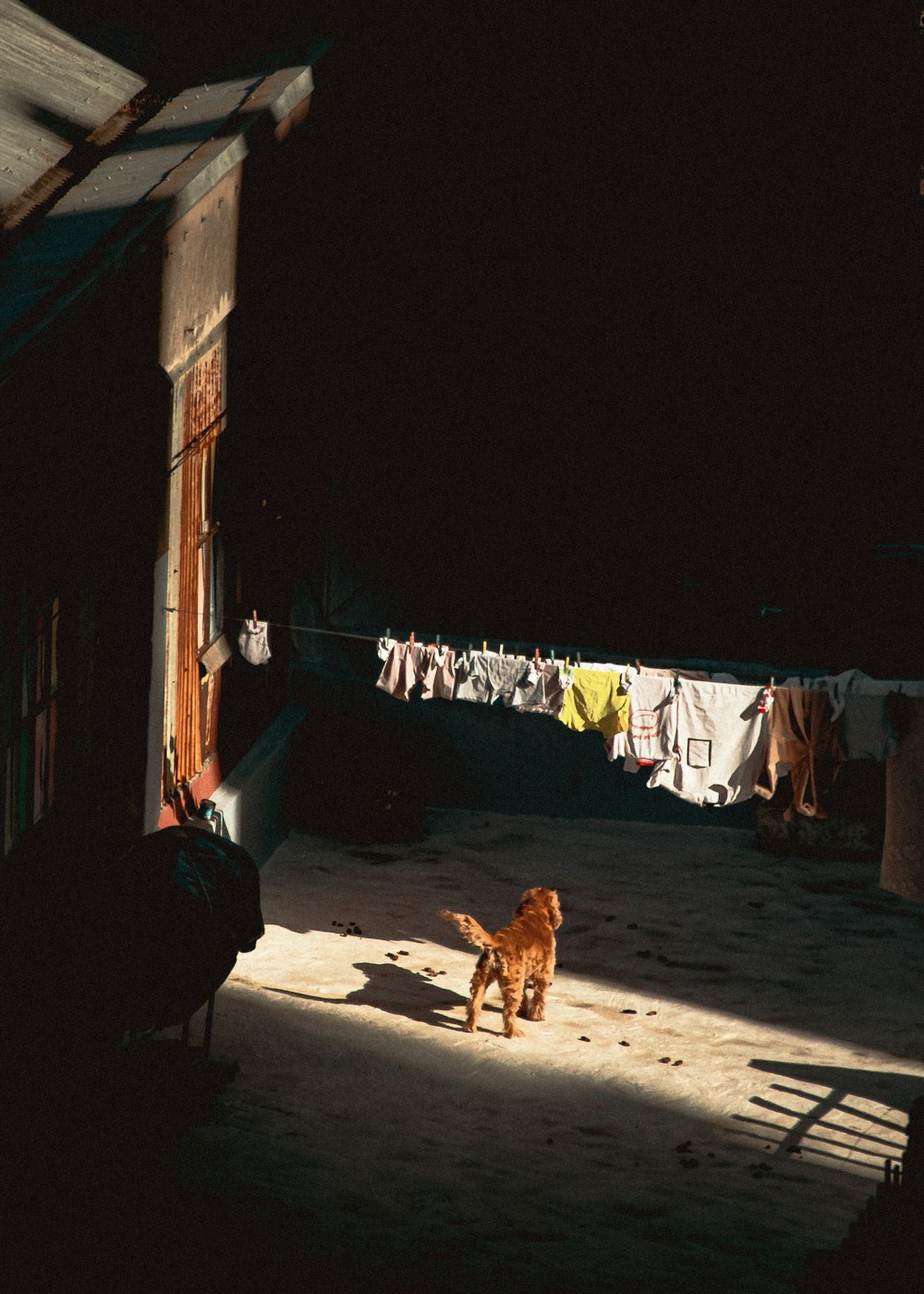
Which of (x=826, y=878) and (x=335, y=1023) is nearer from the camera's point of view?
(x=335, y=1023)

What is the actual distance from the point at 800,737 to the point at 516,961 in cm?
297

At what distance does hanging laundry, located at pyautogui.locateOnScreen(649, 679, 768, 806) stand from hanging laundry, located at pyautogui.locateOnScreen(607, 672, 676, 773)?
69 mm

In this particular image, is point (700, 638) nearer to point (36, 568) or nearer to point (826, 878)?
point (826, 878)

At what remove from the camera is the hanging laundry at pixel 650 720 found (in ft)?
42.2

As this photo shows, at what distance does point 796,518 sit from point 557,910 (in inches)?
285

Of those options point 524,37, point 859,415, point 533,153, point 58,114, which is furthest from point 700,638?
point 58,114

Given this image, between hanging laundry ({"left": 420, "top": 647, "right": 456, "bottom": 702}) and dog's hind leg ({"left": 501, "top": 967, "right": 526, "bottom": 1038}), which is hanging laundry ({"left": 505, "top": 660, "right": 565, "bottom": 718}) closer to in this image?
hanging laundry ({"left": 420, "top": 647, "right": 456, "bottom": 702})

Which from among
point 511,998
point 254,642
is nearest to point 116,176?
point 254,642

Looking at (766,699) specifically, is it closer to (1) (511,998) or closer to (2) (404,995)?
(1) (511,998)

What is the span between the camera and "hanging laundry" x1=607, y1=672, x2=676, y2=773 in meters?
12.9

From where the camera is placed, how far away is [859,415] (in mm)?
18609

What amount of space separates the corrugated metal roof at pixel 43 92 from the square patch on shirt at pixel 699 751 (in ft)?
24.6

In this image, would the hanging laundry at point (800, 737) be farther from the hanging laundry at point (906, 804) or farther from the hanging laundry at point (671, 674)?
the hanging laundry at point (671, 674)

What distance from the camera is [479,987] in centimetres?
1265
